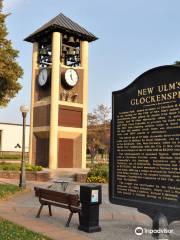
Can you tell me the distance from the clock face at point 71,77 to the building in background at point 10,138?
1564 inches

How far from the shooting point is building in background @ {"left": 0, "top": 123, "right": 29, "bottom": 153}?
74.9 meters

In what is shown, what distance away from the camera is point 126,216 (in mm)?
12008

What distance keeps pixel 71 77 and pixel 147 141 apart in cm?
3041

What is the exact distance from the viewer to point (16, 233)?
8781 millimetres

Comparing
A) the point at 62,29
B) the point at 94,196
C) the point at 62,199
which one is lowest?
the point at 62,199

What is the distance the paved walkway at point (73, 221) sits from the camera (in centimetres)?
898

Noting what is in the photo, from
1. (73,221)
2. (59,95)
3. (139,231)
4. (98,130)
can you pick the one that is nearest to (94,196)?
(139,231)

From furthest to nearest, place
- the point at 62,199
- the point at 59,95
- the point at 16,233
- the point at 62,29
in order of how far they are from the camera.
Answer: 1. the point at 62,29
2. the point at 59,95
3. the point at 62,199
4. the point at 16,233

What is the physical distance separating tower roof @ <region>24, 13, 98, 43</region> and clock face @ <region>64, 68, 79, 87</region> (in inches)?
159

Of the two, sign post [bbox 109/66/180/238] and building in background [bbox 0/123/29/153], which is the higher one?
building in background [bbox 0/123/29/153]

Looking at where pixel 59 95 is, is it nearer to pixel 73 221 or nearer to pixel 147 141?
pixel 73 221

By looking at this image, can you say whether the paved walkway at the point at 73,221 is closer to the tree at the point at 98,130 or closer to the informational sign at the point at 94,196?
the informational sign at the point at 94,196

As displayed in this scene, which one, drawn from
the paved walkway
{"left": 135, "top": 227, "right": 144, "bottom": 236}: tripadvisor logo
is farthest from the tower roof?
{"left": 135, "top": 227, "right": 144, "bottom": 236}: tripadvisor logo

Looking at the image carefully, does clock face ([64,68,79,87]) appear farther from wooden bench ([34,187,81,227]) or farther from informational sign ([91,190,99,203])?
informational sign ([91,190,99,203])
